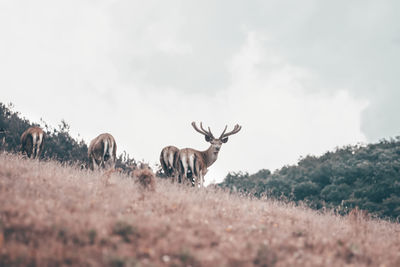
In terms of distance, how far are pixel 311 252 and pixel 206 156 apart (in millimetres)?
7705

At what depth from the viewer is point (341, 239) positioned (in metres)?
7.48

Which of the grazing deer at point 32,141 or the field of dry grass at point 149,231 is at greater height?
the grazing deer at point 32,141

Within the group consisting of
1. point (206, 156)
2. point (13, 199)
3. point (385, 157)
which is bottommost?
point (13, 199)

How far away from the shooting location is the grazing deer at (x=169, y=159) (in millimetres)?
13203

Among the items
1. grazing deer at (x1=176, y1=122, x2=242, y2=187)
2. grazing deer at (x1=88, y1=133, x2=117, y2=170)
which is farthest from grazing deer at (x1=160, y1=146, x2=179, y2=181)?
grazing deer at (x1=88, y1=133, x2=117, y2=170)

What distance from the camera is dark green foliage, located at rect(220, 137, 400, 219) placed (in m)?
22.1

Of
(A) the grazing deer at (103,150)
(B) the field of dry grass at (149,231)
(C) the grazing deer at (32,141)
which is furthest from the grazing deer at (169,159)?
(C) the grazing deer at (32,141)

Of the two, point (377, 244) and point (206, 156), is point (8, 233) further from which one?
point (206, 156)

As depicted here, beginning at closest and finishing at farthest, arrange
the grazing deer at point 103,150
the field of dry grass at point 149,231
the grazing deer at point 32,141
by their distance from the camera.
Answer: the field of dry grass at point 149,231 → the grazing deer at point 103,150 → the grazing deer at point 32,141

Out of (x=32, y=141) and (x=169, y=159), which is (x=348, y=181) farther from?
(x=32, y=141)

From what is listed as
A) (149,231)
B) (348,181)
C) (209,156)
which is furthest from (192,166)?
(348,181)

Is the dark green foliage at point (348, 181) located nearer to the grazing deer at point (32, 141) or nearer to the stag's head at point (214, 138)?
the stag's head at point (214, 138)

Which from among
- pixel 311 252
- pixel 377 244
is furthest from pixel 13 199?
pixel 377 244

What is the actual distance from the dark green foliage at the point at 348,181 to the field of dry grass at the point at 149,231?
1307 centimetres
